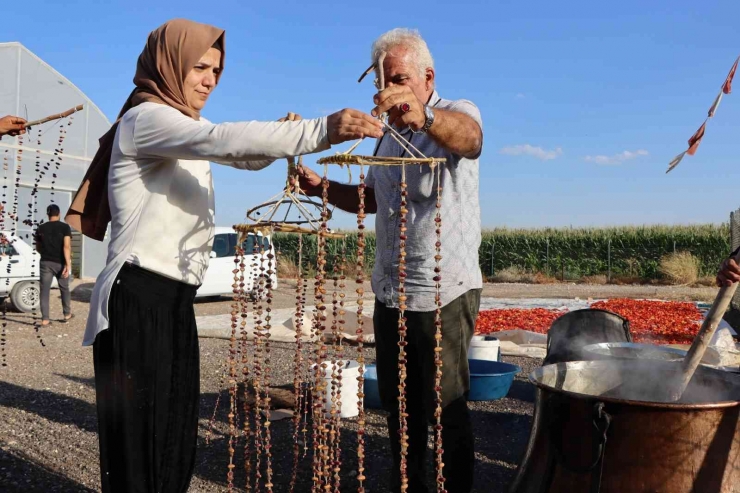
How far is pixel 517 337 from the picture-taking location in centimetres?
880

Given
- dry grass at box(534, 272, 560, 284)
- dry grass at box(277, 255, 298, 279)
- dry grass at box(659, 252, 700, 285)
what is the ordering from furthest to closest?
dry grass at box(534, 272, 560, 284)
dry grass at box(277, 255, 298, 279)
dry grass at box(659, 252, 700, 285)

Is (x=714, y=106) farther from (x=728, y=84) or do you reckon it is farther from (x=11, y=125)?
(x=11, y=125)

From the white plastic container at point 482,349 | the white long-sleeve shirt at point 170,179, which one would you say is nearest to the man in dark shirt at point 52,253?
the white plastic container at point 482,349

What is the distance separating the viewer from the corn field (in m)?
27.5

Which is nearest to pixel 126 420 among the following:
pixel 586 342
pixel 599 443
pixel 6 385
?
pixel 599 443

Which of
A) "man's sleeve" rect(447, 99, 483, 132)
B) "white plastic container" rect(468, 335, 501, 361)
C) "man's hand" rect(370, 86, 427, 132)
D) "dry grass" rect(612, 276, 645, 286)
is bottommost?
"dry grass" rect(612, 276, 645, 286)

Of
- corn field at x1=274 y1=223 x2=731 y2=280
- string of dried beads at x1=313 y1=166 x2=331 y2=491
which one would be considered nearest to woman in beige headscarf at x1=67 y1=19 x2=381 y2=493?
string of dried beads at x1=313 y1=166 x2=331 y2=491

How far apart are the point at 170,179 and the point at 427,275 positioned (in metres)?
1.26

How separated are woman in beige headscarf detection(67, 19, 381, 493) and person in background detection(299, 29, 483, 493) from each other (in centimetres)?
Result: 83

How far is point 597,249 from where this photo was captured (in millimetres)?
29266

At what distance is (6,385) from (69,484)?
11.4 feet

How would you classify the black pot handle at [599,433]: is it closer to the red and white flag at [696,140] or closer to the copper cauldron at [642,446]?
the copper cauldron at [642,446]

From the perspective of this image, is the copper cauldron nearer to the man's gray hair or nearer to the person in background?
the person in background

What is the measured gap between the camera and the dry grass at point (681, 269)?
23538mm
